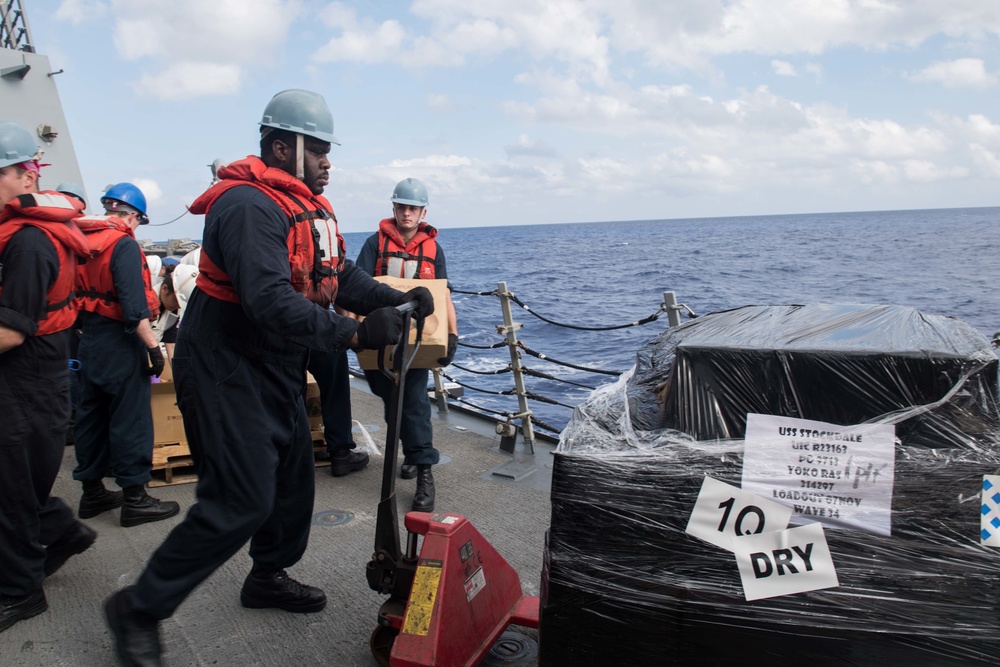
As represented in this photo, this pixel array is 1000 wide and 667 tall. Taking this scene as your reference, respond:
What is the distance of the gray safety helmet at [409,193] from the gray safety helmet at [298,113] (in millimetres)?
2013

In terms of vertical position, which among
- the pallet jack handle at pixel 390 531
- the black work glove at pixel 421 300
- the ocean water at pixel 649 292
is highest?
the black work glove at pixel 421 300

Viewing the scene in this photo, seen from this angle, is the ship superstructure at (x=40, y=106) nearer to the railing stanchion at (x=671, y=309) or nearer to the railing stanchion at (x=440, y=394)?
the railing stanchion at (x=440, y=394)

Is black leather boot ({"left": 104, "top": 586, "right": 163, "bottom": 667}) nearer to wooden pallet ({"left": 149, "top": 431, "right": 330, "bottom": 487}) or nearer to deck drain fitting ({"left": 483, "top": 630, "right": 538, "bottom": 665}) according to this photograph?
deck drain fitting ({"left": 483, "top": 630, "right": 538, "bottom": 665})

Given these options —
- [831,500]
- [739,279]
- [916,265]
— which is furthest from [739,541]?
A: [916,265]

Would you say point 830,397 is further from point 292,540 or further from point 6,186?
point 6,186

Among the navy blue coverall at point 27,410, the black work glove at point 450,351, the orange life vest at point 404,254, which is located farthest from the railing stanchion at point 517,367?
the navy blue coverall at point 27,410

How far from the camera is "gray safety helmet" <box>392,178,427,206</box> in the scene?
15.3 feet

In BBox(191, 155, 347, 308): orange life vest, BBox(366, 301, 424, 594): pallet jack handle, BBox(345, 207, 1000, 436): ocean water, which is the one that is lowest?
BBox(345, 207, 1000, 436): ocean water

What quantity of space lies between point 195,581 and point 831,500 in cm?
198

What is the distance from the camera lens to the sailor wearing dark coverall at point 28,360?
9.20ft

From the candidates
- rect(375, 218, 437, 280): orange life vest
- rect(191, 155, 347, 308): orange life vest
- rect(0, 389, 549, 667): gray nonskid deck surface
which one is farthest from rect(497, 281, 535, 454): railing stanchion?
rect(191, 155, 347, 308): orange life vest

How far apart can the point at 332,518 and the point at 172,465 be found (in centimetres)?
129

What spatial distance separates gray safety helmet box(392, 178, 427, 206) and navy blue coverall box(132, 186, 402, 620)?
2170 millimetres

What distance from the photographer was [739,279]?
29.7 meters
